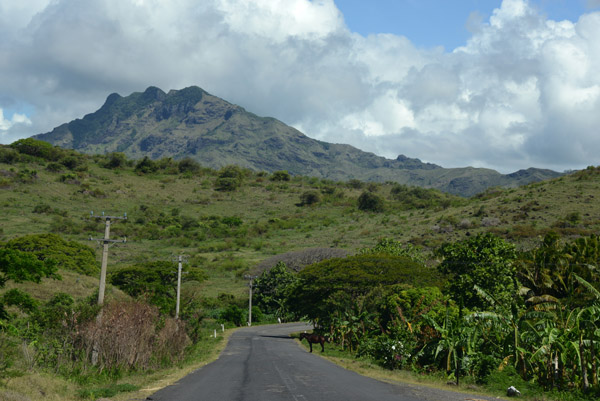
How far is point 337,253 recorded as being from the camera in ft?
268

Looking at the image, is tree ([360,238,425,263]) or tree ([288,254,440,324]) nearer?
tree ([288,254,440,324])

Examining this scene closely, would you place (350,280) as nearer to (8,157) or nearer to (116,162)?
(8,157)

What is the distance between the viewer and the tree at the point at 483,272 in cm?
3209

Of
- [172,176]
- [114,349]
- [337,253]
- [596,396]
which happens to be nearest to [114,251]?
[337,253]

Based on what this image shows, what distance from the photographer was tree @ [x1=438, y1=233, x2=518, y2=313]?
105 feet

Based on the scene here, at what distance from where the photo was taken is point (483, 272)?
32.3 m

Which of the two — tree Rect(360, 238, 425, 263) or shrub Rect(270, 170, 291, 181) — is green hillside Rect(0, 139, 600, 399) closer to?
tree Rect(360, 238, 425, 263)

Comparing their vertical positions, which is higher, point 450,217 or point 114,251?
point 450,217

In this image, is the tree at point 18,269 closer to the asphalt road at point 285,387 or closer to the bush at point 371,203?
the asphalt road at point 285,387

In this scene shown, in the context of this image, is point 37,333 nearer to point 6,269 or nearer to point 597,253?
point 6,269

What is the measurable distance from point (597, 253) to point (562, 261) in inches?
228

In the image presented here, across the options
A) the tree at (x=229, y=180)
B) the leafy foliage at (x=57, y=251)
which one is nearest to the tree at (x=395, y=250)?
the leafy foliage at (x=57, y=251)

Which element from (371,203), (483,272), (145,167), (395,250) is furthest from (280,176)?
(483,272)

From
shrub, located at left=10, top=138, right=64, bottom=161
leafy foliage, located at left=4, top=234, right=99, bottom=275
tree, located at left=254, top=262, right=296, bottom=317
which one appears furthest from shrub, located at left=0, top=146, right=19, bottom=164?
tree, located at left=254, top=262, right=296, bottom=317
